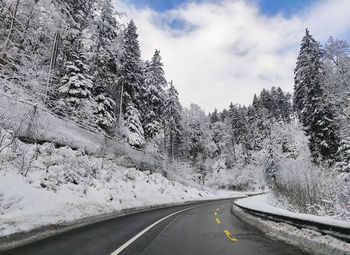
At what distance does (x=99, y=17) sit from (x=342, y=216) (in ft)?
98.6

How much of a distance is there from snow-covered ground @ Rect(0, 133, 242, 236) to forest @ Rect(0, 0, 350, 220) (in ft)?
12.3

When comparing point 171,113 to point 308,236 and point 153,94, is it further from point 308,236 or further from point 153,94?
point 308,236

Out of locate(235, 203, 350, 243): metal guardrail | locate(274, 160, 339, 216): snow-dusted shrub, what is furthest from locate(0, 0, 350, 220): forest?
locate(235, 203, 350, 243): metal guardrail

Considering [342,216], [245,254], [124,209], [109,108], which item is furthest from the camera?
[109,108]

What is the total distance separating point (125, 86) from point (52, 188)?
76.9 ft

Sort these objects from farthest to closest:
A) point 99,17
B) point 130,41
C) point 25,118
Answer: point 130,41 → point 99,17 → point 25,118

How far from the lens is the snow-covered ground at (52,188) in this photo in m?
6.27

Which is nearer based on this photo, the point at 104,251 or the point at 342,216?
the point at 104,251

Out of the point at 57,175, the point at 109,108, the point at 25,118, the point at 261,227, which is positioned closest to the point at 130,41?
the point at 109,108

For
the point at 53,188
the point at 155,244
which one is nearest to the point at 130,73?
the point at 53,188

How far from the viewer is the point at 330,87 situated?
20672 millimetres

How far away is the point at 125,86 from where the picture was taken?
30.5 meters

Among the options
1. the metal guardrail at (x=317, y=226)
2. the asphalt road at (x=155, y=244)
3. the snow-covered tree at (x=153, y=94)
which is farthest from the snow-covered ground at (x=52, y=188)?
→ the snow-covered tree at (x=153, y=94)

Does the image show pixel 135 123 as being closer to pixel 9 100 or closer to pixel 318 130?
pixel 9 100
